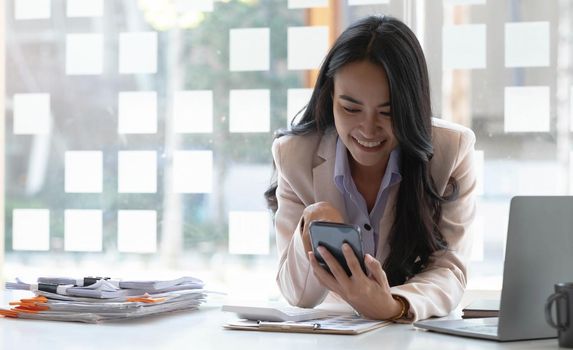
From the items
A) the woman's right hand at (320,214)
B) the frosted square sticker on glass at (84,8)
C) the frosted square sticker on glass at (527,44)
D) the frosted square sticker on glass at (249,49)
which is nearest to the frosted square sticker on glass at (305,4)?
the frosted square sticker on glass at (249,49)

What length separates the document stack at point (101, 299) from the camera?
182 cm

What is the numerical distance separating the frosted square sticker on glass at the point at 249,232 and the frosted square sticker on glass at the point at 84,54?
86 cm

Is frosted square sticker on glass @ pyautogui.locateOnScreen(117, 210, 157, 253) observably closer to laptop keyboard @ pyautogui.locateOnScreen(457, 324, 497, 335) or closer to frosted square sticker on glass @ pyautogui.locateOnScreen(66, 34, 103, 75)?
frosted square sticker on glass @ pyautogui.locateOnScreen(66, 34, 103, 75)

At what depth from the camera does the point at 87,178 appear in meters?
3.84

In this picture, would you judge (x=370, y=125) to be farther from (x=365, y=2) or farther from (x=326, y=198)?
(x=365, y=2)

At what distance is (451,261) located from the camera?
217 centimetres

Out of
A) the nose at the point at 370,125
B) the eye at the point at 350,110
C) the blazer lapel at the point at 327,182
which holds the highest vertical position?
the eye at the point at 350,110

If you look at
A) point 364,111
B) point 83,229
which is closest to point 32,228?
point 83,229

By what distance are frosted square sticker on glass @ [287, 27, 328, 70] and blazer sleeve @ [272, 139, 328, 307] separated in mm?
1235

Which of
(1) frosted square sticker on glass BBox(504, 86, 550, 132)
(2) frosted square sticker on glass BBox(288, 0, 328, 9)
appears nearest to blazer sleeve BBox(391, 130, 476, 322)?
(1) frosted square sticker on glass BBox(504, 86, 550, 132)

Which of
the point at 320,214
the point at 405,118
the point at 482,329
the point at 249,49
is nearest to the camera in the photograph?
the point at 482,329

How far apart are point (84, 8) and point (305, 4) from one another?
0.96m

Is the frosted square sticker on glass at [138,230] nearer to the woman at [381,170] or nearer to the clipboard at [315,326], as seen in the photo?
the woman at [381,170]

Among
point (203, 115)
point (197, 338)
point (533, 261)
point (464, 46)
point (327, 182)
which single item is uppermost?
point (464, 46)
